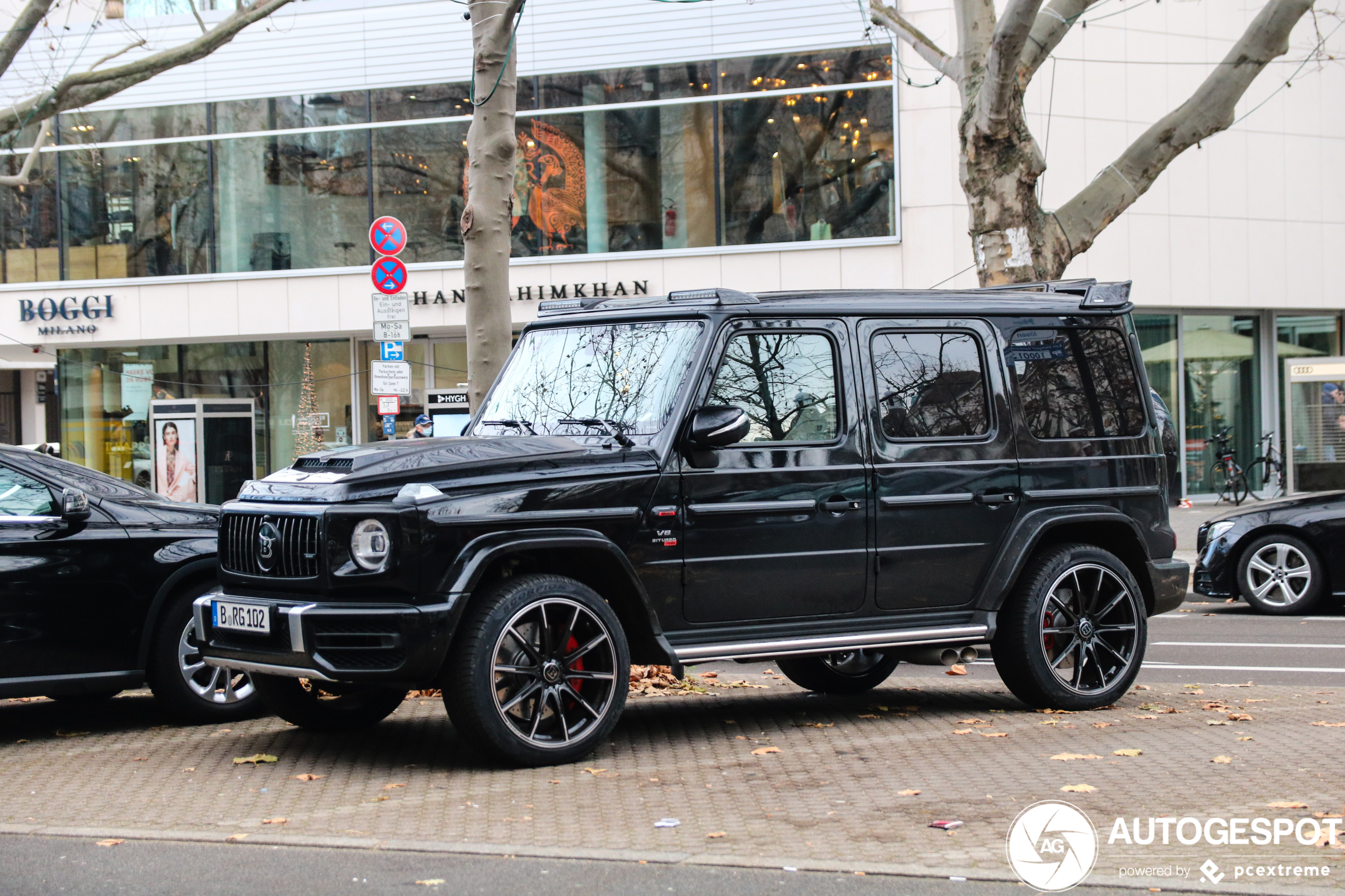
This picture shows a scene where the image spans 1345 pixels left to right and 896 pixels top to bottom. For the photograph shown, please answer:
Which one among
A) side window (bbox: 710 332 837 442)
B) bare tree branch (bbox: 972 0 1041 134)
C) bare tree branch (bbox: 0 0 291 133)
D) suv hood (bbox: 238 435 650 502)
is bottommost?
suv hood (bbox: 238 435 650 502)

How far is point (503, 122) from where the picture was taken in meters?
10.1

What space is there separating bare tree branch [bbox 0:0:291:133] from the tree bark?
256 inches

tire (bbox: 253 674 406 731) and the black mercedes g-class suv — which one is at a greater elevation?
the black mercedes g-class suv

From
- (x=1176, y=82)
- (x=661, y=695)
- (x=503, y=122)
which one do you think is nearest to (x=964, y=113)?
(x=503, y=122)

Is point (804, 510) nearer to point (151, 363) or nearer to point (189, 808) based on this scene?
point (189, 808)

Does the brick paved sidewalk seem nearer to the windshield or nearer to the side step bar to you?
the side step bar

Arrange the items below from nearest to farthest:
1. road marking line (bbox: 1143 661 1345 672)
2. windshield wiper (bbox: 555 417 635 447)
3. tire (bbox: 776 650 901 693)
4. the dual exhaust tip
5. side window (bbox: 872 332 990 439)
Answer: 1. windshield wiper (bbox: 555 417 635 447)
2. side window (bbox: 872 332 990 439)
3. the dual exhaust tip
4. tire (bbox: 776 650 901 693)
5. road marking line (bbox: 1143 661 1345 672)

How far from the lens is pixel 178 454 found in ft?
91.2

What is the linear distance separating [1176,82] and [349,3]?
14.6 metres

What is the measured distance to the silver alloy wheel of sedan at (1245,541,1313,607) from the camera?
13.1 metres

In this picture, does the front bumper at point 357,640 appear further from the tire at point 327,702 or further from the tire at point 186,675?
the tire at point 186,675

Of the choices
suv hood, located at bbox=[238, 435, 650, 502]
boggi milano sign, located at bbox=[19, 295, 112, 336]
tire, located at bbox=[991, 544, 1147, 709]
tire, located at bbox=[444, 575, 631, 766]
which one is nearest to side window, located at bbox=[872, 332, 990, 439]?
tire, located at bbox=[991, 544, 1147, 709]

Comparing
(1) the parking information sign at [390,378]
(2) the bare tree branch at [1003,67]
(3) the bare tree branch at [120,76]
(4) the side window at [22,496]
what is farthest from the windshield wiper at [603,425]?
(3) the bare tree branch at [120,76]

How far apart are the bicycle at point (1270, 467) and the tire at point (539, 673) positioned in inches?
937
